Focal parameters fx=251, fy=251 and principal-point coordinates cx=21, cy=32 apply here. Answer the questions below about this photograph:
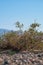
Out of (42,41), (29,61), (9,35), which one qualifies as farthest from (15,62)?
(42,41)

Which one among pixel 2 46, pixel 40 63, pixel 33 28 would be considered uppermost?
pixel 33 28

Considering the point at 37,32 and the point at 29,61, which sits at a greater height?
the point at 37,32

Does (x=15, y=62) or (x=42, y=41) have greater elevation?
(x=42, y=41)

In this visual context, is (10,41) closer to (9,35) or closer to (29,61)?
(9,35)

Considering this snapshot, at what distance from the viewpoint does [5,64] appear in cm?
1009

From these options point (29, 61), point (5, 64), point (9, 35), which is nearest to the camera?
point (5, 64)

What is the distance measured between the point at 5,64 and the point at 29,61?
3.87 ft

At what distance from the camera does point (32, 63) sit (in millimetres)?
10547

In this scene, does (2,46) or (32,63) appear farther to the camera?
(2,46)

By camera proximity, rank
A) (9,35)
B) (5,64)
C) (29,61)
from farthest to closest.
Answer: (9,35) → (29,61) → (5,64)

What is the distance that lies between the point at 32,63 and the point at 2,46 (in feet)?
25.2

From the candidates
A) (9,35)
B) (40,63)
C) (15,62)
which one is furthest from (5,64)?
(9,35)

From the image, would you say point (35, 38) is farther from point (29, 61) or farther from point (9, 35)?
point (29, 61)

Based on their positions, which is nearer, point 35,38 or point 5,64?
point 5,64
